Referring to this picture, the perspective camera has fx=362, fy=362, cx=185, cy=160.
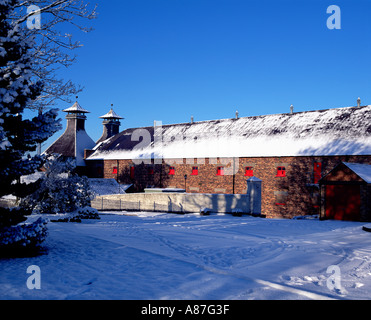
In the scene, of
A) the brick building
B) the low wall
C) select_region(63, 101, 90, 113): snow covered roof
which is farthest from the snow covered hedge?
select_region(63, 101, 90, 113): snow covered roof

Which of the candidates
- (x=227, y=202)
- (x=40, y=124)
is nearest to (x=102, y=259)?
(x=40, y=124)

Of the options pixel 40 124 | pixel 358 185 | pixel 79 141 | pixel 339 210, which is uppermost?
pixel 79 141

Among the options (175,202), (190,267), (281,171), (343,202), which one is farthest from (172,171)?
(190,267)

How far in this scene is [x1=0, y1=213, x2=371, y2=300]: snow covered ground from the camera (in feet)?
21.3

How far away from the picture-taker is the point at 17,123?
9047mm

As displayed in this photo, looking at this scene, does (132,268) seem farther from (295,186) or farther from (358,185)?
(295,186)

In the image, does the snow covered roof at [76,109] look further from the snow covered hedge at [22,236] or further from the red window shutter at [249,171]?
the snow covered hedge at [22,236]

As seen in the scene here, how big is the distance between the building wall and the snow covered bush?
15689mm

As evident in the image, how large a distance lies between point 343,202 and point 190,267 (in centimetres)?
1585

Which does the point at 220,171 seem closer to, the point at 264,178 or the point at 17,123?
the point at 264,178

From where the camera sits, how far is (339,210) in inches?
839

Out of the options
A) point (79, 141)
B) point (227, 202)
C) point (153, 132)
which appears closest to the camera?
point (227, 202)

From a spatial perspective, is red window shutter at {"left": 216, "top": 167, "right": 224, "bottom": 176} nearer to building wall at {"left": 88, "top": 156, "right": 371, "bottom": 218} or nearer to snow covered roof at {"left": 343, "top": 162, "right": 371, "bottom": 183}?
building wall at {"left": 88, "top": 156, "right": 371, "bottom": 218}

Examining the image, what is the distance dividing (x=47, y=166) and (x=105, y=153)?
25.0 m
